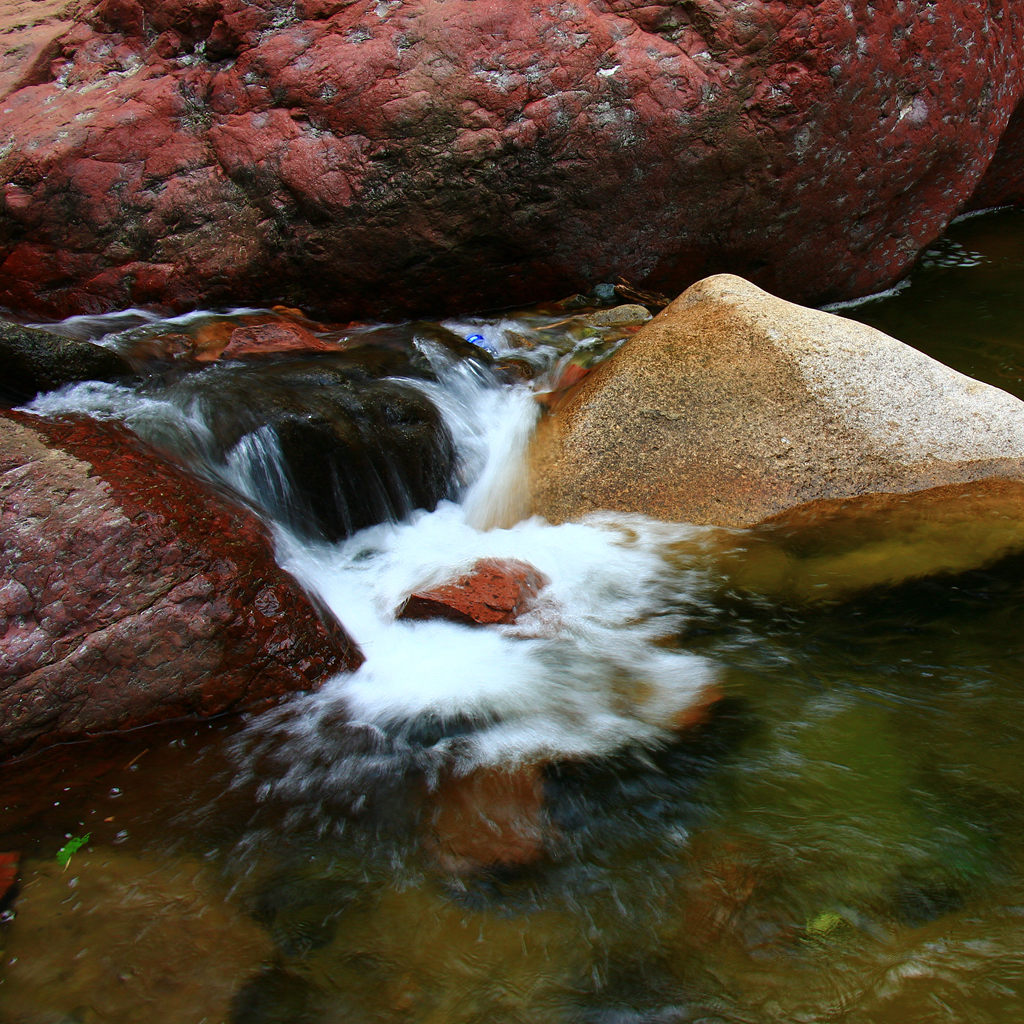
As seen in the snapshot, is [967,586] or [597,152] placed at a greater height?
[597,152]

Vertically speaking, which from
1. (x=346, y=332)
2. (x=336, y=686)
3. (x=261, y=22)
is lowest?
(x=336, y=686)

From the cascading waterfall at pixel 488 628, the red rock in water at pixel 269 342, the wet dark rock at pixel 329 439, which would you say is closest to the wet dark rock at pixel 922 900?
the cascading waterfall at pixel 488 628

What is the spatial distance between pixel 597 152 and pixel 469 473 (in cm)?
250

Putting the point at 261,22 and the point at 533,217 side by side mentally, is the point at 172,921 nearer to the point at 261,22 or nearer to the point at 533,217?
the point at 533,217

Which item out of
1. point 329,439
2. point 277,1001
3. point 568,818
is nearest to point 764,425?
point 329,439

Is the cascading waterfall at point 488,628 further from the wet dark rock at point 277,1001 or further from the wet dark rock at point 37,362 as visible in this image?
the wet dark rock at point 277,1001

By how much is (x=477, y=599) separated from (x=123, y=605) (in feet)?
4.85

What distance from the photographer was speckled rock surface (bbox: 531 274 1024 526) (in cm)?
462

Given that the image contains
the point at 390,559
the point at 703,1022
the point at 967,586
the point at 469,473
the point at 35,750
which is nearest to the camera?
the point at 703,1022

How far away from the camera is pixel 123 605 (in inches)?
132

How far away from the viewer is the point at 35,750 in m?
3.20

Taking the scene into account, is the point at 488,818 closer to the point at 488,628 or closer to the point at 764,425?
the point at 488,628

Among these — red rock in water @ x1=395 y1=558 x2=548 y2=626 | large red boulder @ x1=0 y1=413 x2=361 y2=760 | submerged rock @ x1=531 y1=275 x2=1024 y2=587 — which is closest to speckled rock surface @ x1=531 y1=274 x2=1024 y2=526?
submerged rock @ x1=531 y1=275 x2=1024 y2=587

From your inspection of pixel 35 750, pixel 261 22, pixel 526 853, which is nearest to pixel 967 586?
Result: pixel 526 853
